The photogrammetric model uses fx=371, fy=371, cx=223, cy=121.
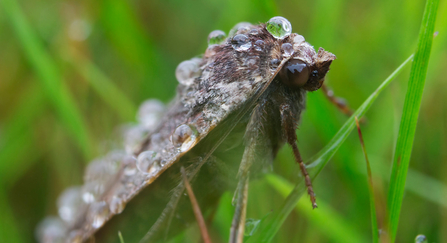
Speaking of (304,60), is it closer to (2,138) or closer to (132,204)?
(132,204)

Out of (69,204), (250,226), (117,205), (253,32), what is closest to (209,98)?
(253,32)

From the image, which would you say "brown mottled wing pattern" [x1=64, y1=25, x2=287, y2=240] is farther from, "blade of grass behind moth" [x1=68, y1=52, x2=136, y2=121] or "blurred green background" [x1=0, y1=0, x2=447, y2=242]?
"blade of grass behind moth" [x1=68, y1=52, x2=136, y2=121]

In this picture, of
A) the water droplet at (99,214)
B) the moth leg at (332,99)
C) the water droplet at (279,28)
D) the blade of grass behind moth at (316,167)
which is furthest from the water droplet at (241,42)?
the water droplet at (99,214)

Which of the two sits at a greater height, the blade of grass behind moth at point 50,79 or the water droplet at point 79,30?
the water droplet at point 79,30

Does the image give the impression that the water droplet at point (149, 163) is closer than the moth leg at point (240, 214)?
No

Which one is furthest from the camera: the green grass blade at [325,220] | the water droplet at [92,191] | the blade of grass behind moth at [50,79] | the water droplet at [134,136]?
the blade of grass behind moth at [50,79]

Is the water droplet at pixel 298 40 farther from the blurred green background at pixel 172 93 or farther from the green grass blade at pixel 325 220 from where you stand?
the green grass blade at pixel 325 220

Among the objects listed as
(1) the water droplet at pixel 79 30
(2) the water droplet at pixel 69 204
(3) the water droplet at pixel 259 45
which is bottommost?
(2) the water droplet at pixel 69 204

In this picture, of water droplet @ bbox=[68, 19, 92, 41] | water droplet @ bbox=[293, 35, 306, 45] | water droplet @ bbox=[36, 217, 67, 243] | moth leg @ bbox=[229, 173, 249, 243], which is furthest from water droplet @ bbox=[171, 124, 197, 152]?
water droplet @ bbox=[68, 19, 92, 41]
